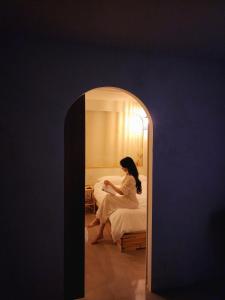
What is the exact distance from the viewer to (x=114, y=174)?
592cm

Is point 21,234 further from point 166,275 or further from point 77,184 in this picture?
point 166,275

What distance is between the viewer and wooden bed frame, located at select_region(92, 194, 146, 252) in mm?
3441

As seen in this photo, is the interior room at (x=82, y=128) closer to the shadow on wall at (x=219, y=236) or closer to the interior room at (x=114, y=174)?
the shadow on wall at (x=219, y=236)

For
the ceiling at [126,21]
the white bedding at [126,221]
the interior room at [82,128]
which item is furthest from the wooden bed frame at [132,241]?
→ the ceiling at [126,21]

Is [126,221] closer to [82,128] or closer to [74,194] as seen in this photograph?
[74,194]

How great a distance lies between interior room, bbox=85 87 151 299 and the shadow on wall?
2.83 feet

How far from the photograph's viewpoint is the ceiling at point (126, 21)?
1570 mm

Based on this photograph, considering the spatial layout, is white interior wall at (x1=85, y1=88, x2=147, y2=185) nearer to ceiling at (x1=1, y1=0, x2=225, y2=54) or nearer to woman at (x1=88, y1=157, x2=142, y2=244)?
woman at (x1=88, y1=157, x2=142, y2=244)

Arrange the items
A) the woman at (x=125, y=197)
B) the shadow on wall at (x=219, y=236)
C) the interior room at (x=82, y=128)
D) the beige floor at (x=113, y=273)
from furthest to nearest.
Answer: the woman at (x=125, y=197)
the shadow on wall at (x=219, y=236)
the beige floor at (x=113, y=273)
the interior room at (x=82, y=128)

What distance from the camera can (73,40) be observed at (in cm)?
212

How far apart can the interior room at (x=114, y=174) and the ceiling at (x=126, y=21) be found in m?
1.34

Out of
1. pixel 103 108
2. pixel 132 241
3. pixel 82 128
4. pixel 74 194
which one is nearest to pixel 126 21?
pixel 82 128

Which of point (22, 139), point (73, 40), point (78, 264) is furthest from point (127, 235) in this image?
point (73, 40)

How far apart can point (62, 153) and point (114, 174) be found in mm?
3798
